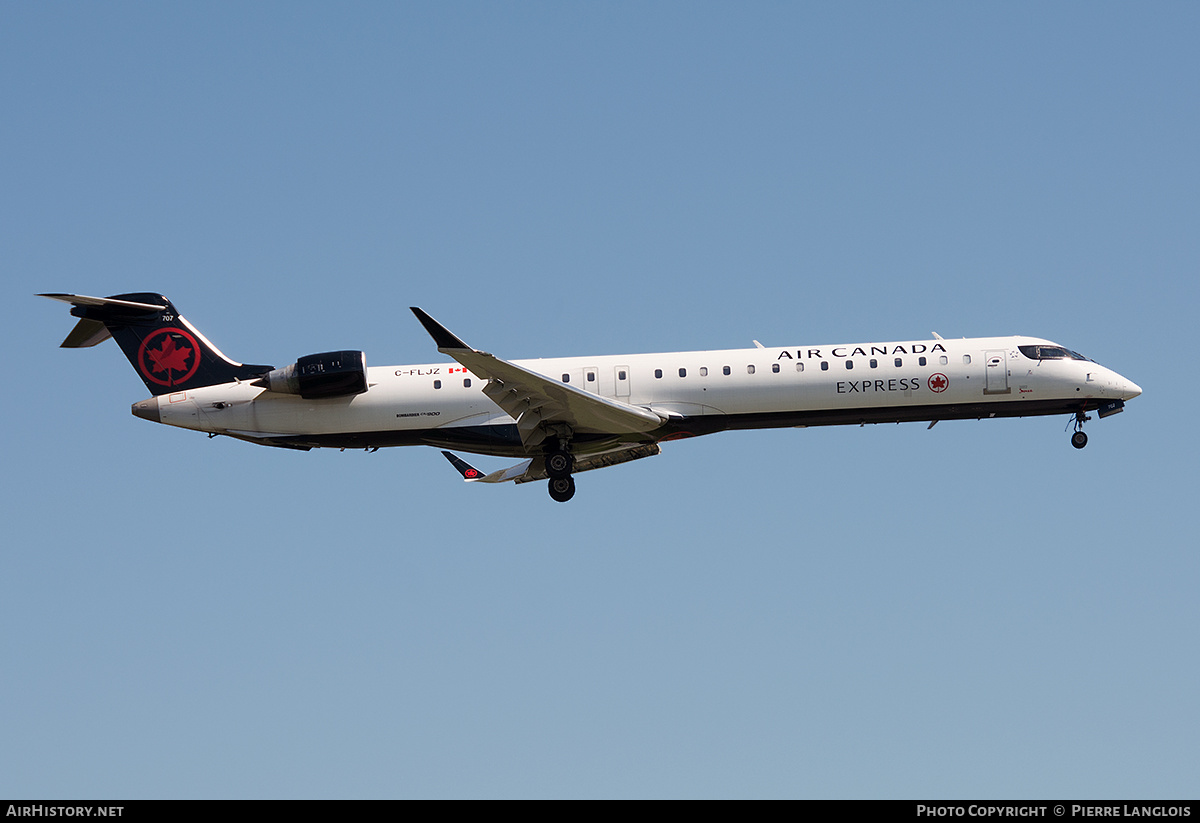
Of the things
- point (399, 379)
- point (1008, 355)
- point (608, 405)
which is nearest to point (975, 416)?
point (1008, 355)

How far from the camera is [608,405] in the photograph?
1147 inches

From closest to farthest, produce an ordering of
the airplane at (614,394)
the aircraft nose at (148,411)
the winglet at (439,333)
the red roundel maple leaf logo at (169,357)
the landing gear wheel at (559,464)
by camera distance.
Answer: the winglet at (439,333), the airplane at (614,394), the landing gear wheel at (559,464), the aircraft nose at (148,411), the red roundel maple leaf logo at (169,357)

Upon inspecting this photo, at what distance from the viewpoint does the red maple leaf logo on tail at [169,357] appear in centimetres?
3161

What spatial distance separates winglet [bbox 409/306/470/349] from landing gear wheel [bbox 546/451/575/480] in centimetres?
483

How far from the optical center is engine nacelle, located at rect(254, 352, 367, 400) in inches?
1191

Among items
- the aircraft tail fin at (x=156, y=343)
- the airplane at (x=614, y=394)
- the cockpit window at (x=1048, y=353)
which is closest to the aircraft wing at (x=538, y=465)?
the airplane at (x=614, y=394)

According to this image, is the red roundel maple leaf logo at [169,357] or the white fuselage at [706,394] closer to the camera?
the white fuselage at [706,394]

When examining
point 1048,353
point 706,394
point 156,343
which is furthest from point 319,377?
point 1048,353

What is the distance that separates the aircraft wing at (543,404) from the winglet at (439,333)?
0.22m

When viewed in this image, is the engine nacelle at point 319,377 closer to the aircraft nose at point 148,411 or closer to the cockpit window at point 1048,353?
the aircraft nose at point 148,411

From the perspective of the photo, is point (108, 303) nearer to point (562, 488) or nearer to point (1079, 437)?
point (562, 488)

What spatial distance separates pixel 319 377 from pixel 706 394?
894 centimetres
